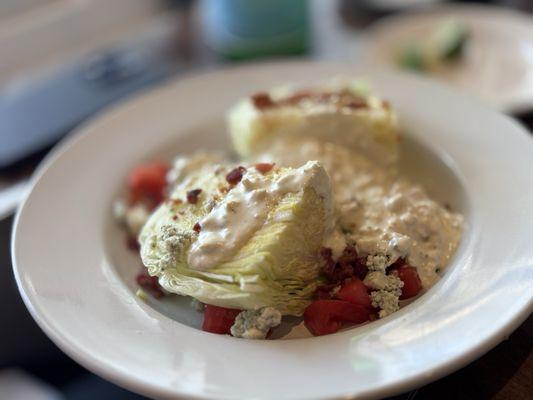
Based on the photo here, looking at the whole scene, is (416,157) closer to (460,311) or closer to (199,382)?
(460,311)

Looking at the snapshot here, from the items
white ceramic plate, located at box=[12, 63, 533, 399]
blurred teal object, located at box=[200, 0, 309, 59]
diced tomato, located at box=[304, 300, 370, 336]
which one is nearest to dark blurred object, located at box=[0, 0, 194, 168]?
blurred teal object, located at box=[200, 0, 309, 59]

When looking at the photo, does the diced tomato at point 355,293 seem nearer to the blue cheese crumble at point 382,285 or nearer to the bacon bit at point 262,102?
the blue cheese crumble at point 382,285

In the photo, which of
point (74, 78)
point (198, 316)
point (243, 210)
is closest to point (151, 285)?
point (198, 316)

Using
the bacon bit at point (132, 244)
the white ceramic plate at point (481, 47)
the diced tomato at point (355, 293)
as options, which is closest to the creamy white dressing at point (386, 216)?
the diced tomato at point (355, 293)

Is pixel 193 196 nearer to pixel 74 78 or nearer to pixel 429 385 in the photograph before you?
pixel 429 385

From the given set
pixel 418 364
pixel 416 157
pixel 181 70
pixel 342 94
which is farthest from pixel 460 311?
pixel 181 70

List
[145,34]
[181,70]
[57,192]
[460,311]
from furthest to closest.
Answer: [145,34]
[181,70]
[57,192]
[460,311]
